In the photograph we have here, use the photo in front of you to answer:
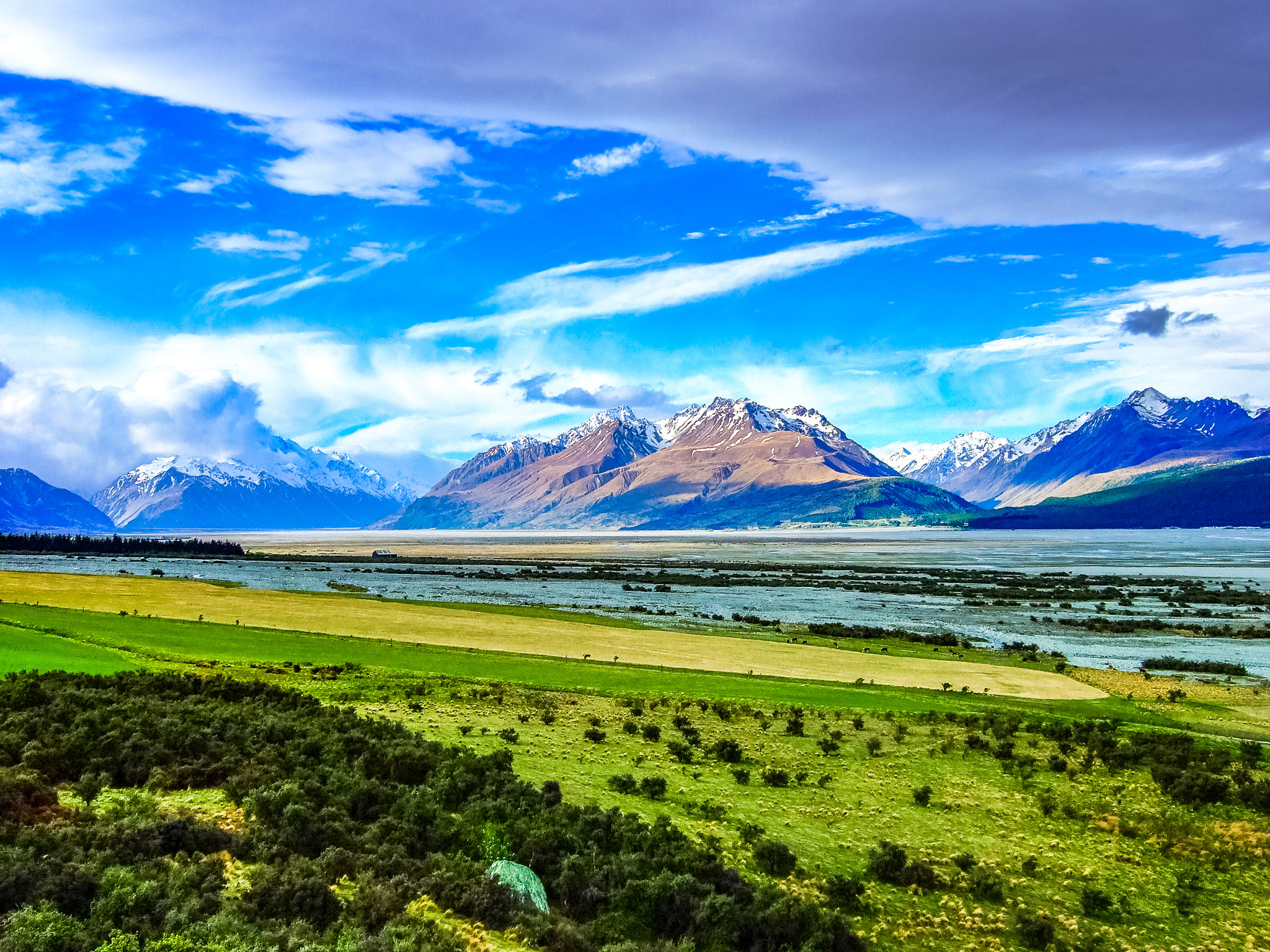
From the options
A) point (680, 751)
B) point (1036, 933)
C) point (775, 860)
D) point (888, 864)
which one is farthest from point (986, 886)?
point (680, 751)

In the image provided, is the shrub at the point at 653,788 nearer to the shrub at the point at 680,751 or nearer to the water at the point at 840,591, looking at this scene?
the shrub at the point at 680,751

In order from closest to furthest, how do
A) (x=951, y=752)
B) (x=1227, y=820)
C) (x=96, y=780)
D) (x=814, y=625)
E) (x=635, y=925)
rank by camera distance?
1. (x=635, y=925)
2. (x=96, y=780)
3. (x=1227, y=820)
4. (x=951, y=752)
5. (x=814, y=625)

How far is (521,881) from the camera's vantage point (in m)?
12.6

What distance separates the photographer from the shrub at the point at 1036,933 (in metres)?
12.6

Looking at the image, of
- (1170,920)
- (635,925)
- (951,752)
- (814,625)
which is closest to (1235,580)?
(814,625)

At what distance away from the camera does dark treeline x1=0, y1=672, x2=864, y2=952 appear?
33.0 ft

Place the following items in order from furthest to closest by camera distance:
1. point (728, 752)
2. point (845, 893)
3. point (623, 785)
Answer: point (728, 752) → point (623, 785) → point (845, 893)

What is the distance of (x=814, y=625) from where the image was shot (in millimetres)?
60844

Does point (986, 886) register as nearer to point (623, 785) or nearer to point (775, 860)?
point (775, 860)

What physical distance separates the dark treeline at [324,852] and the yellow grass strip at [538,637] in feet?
73.4

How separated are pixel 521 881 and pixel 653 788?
613 cm

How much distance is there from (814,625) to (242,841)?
5272 centimetres

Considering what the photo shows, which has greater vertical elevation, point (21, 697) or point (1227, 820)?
point (21, 697)

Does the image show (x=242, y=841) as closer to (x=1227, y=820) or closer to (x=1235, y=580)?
→ (x=1227, y=820)
